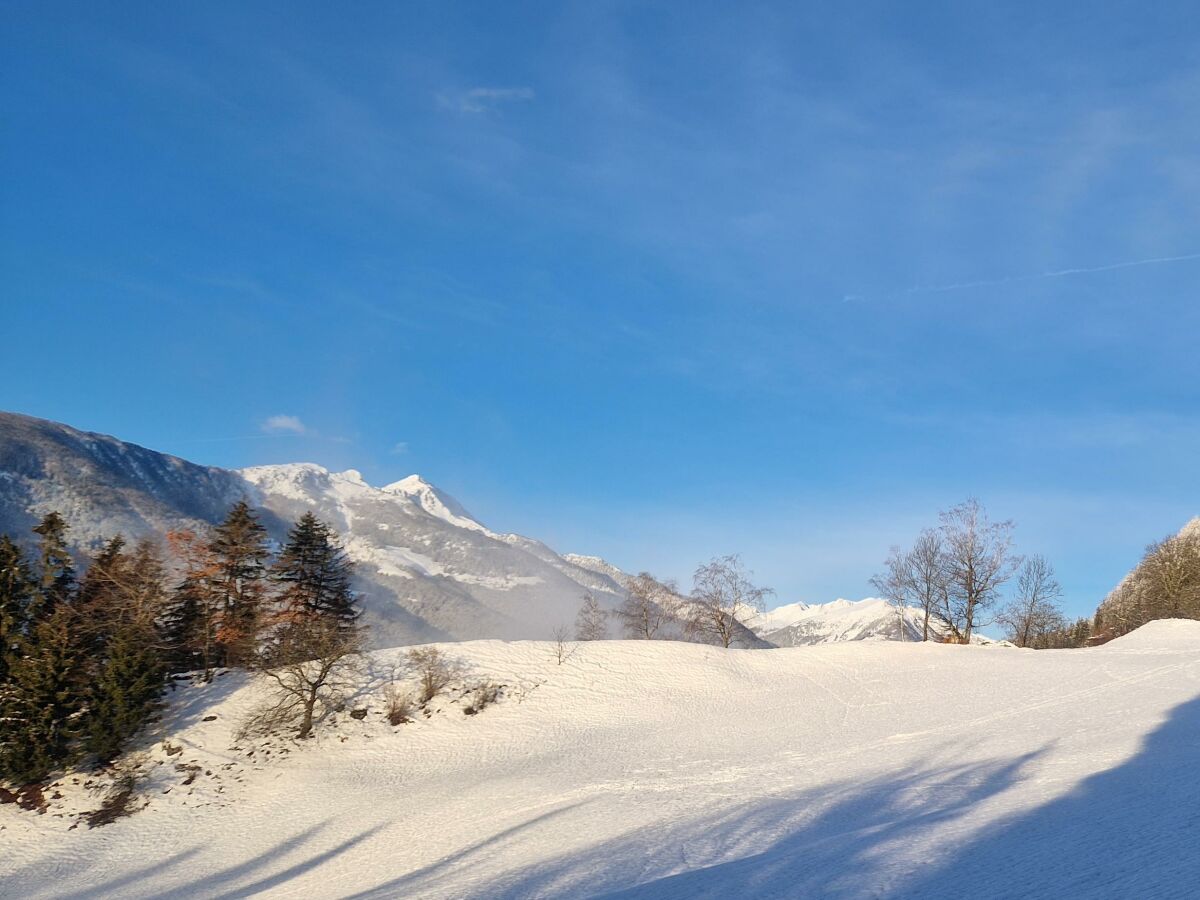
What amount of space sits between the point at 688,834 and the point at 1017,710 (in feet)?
60.0

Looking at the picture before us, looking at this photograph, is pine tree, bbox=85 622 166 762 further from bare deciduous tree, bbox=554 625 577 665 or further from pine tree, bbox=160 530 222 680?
bare deciduous tree, bbox=554 625 577 665

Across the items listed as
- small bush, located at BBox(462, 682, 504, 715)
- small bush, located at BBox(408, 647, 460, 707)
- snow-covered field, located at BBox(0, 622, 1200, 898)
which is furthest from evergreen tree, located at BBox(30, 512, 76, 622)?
small bush, located at BBox(462, 682, 504, 715)

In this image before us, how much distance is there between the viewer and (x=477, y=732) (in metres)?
32.8

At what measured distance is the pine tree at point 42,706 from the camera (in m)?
27.0

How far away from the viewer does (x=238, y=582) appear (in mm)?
40531

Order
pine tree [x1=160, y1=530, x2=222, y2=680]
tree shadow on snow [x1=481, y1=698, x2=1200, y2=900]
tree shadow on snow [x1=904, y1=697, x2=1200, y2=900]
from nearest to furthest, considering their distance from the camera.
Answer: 1. tree shadow on snow [x1=904, y1=697, x2=1200, y2=900]
2. tree shadow on snow [x1=481, y1=698, x2=1200, y2=900]
3. pine tree [x1=160, y1=530, x2=222, y2=680]

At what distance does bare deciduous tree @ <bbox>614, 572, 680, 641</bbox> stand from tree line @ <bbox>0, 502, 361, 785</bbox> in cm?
2760

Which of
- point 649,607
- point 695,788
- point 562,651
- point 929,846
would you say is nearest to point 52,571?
point 562,651

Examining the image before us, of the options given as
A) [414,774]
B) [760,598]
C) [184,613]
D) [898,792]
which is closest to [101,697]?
[184,613]

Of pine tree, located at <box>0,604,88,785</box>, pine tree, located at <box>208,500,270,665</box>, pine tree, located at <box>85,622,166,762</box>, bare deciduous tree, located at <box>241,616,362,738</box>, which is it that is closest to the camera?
pine tree, located at <box>0,604,88,785</box>

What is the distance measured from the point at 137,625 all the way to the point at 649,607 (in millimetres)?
41246

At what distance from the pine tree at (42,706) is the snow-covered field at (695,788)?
195cm

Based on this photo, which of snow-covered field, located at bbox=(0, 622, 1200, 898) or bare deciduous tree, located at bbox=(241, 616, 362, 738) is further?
bare deciduous tree, located at bbox=(241, 616, 362, 738)

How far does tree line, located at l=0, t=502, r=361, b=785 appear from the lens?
2816cm
